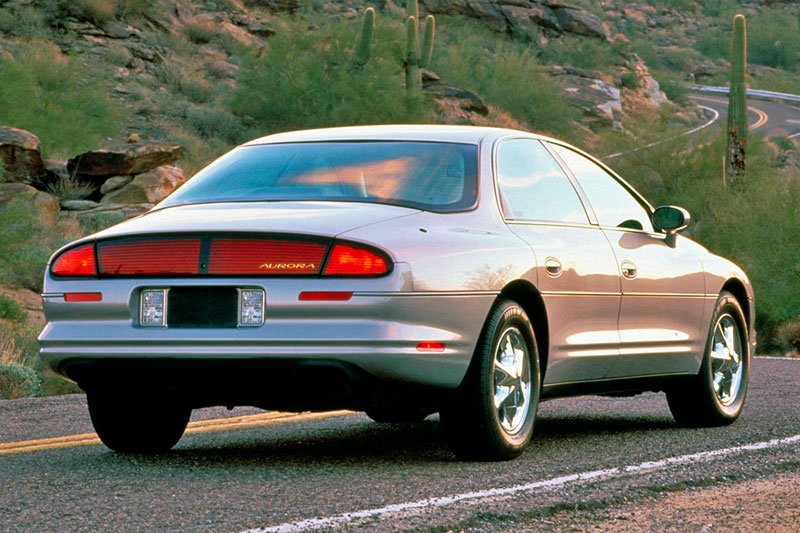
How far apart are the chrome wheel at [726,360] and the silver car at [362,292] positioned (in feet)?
3.48

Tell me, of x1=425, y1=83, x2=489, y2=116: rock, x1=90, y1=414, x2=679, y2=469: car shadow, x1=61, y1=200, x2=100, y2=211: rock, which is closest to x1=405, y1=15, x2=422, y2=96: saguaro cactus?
x1=425, y1=83, x2=489, y2=116: rock

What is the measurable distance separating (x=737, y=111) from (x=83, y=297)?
24846mm

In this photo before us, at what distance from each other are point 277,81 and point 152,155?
13.6m

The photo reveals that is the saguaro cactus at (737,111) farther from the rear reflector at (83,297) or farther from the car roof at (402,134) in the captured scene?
the rear reflector at (83,297)

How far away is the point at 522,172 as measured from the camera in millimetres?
7535

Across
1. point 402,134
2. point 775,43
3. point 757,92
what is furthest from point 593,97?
point 402,134

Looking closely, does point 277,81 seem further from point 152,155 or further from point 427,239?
point 427,239

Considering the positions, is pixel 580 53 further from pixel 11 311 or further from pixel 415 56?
pixel 11 311

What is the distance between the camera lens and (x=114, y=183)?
2828 cm

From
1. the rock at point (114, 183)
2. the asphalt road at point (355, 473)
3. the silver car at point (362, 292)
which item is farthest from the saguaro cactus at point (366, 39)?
the silver car at point (362, 292)

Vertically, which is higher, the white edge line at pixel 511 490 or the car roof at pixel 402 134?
the car roof at pixel 402 134

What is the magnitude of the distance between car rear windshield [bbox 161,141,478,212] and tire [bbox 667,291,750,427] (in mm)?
2383

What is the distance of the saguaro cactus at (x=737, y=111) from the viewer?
2916cm

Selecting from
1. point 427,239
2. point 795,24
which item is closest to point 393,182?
point 427,239
